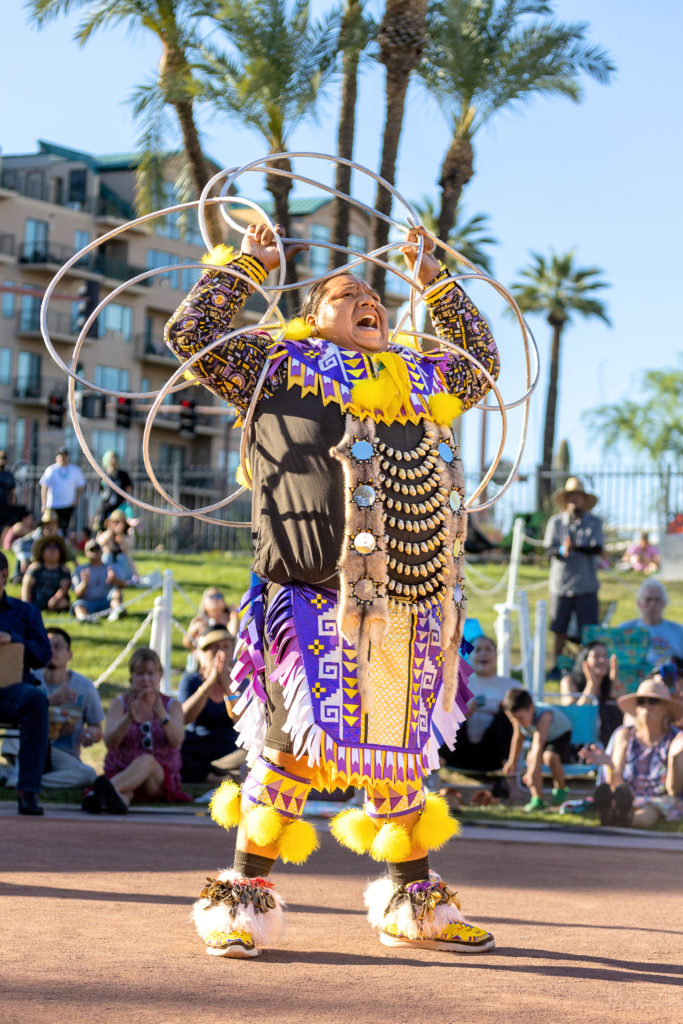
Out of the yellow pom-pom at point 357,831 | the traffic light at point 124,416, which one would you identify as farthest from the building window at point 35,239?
the yellow pom-pom at point 357,831

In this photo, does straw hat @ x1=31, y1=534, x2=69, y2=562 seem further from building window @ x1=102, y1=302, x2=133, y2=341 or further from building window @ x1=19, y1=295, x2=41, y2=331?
building window @ x1=102, y1=302, x2=133, y2=341

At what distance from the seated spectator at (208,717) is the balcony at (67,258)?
130 ft

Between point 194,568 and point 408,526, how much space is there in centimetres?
1729

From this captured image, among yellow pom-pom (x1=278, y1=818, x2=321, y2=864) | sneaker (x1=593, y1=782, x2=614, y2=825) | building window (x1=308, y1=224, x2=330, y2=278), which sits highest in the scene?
building window (x1=308, y1=224, x2=330, y2=278)

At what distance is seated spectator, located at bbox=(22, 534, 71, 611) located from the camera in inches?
588

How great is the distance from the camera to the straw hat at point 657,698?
8617 mm

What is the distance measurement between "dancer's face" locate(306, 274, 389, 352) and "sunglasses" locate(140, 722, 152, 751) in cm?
458

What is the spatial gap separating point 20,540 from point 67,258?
3152 centimetres

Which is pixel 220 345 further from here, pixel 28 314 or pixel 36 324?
pixel 28 314

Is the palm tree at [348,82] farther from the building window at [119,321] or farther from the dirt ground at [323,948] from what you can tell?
the building window at [119,321]

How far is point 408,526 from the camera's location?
409 cm

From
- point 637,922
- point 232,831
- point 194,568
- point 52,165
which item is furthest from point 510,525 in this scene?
point 52,165

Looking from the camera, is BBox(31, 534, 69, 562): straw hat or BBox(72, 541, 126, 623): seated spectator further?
BBox(72, 541, 126, 623): seated spectator

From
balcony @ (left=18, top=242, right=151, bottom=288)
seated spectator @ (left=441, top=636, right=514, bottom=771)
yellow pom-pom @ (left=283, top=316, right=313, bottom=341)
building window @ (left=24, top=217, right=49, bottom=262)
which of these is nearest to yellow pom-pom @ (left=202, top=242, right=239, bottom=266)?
yellow pom-pom @ (left=283, top=316, right=313, bottom=341)
